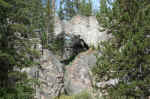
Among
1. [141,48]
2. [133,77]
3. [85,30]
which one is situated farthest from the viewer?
[85,30]

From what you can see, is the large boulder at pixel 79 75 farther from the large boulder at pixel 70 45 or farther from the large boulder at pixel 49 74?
the large boulder at pixel 70 45

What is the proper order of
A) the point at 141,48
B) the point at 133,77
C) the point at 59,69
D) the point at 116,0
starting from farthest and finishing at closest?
1. the point at 59,69
2. the point at 116,0
3. the point at 133,77
4. the point at 141,48

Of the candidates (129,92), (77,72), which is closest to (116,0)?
(129,92)

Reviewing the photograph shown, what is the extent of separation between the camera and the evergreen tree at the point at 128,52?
852cm

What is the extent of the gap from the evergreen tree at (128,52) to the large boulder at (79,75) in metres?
6.13

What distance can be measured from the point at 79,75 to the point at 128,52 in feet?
27.8

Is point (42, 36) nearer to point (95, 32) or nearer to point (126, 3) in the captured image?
point (95, 32)

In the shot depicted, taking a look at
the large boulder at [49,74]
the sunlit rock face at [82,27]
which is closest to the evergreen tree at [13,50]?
the large boulder at [49,74]

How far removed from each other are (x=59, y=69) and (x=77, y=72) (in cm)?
158

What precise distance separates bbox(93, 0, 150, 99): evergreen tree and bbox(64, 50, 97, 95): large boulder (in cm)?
613

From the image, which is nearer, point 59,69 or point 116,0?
point 116,0

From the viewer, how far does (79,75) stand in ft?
54.1

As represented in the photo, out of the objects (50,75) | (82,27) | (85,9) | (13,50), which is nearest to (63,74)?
(50,75)

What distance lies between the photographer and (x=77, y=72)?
16.6 metres
